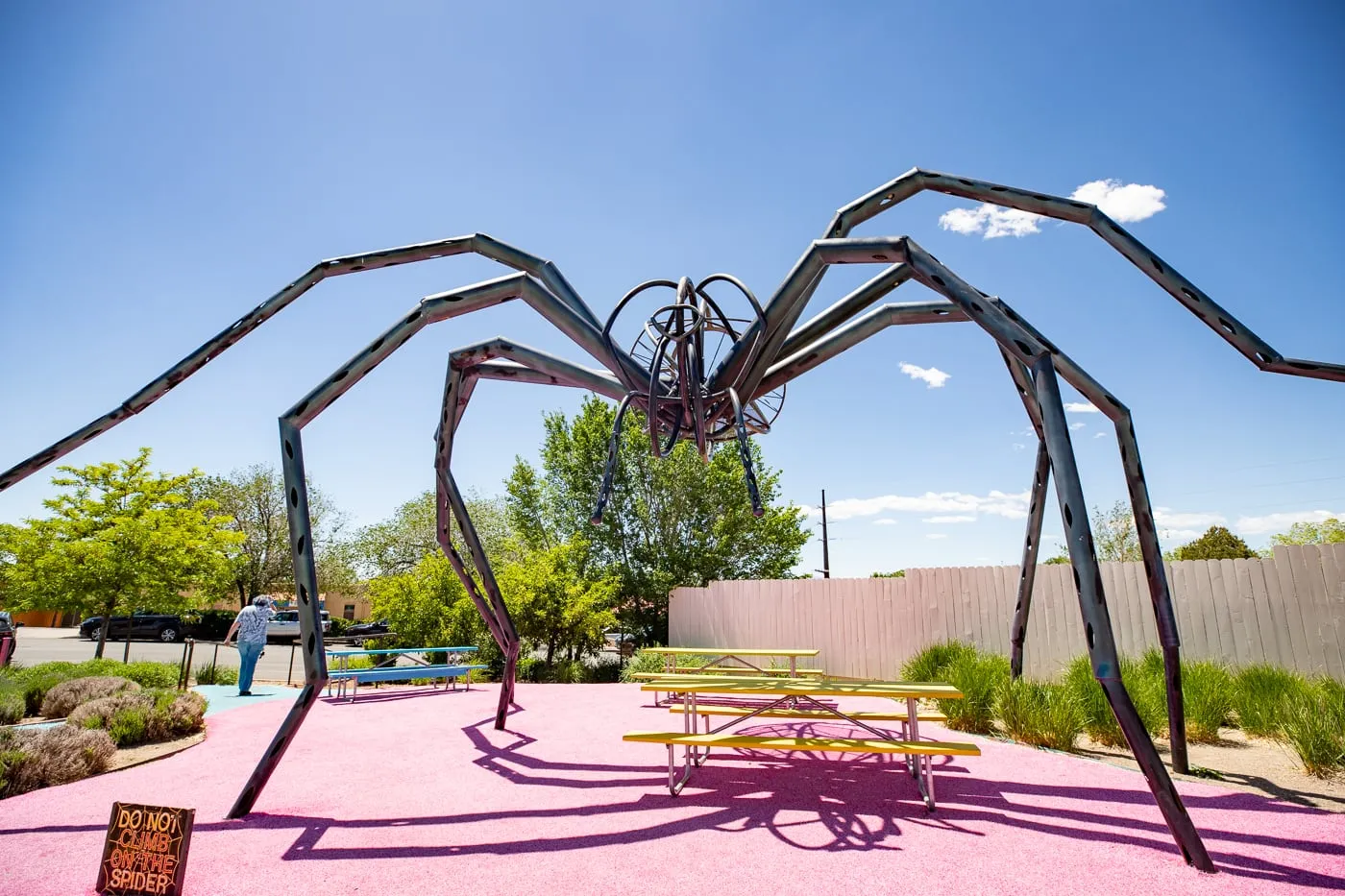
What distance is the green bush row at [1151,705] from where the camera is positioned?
5934 mm

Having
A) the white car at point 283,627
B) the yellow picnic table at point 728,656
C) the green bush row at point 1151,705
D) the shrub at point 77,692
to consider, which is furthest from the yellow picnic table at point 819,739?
the white car at point 283,627

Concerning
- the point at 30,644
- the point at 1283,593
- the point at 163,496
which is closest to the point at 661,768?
the point at 1283,593

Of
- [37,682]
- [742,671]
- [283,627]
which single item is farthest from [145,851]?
[283,627]

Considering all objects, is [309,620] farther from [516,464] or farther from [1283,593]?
[516,464]

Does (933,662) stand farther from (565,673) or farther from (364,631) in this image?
(364,631)

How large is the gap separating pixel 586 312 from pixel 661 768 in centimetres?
379

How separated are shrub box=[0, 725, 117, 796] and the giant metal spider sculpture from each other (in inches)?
89.0

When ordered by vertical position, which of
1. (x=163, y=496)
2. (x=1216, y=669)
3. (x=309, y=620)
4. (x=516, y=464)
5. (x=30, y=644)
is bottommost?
(x=30, y=644)

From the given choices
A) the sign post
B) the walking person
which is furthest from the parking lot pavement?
the sign post

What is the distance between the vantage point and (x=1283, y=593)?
796 centimetres

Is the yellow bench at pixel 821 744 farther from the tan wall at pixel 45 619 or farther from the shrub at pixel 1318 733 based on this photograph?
the tan wall at pixel 45 619

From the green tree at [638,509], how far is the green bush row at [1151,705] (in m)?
13.6

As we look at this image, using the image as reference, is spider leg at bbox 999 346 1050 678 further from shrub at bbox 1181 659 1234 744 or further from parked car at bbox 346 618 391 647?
parked car at bbox 346 618 391 647

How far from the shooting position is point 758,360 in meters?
4.96
